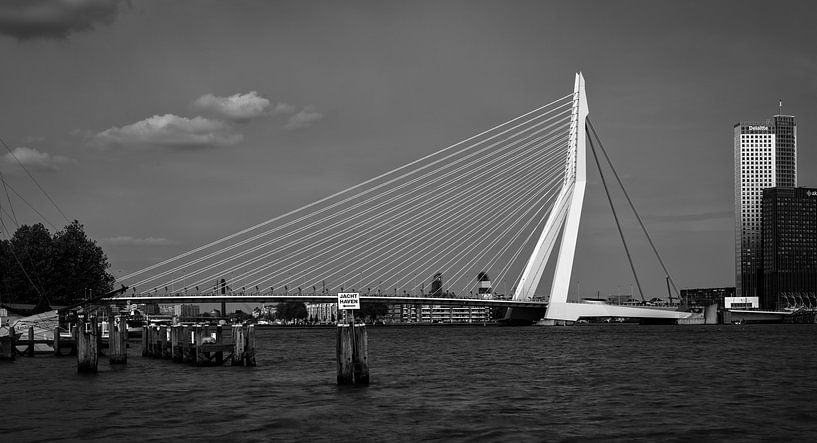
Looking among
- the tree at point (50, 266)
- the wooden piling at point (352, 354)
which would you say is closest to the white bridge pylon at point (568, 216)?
the tree at point (50, 266)

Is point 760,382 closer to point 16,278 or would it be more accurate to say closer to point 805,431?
point 805,431

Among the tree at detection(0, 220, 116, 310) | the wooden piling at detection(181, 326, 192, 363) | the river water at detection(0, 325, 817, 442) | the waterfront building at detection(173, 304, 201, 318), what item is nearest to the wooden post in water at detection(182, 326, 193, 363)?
the wooden piling at detection(181, 326, 192, 363)

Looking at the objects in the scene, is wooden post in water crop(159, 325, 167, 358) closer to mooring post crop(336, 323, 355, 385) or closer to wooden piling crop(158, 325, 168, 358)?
wooden piling crop(158, 325, 168, 358)

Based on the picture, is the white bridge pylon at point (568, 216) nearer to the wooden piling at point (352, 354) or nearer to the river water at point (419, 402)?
the river water at point (419, 402)

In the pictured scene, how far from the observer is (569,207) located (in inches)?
3113

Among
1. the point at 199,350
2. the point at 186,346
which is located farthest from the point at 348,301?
the point at 186,346

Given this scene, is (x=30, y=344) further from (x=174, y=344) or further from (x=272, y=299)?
(x=272, y=299)

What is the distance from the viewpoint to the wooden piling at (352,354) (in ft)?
85.0

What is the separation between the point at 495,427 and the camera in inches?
806

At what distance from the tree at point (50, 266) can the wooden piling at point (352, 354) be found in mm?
48089

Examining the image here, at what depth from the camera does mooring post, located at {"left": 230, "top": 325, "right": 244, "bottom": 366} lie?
1353 inches

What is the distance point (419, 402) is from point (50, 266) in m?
59.3

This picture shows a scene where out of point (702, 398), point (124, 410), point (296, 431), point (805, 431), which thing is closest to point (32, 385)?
point (124, 410)

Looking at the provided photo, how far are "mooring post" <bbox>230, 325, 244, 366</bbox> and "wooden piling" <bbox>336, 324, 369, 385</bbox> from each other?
7.83 meters
